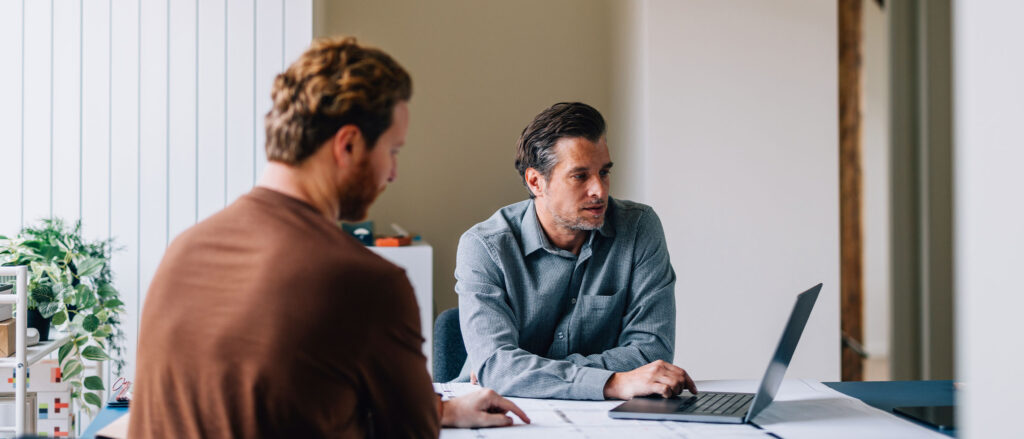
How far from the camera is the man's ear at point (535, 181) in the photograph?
220cm

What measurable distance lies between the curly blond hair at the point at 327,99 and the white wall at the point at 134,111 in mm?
2010

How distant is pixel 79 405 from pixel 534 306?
1.77 m

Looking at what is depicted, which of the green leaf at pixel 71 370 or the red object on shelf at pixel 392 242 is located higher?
the red object on shelf at pixel 392 242

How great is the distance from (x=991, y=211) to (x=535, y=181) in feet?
5.05

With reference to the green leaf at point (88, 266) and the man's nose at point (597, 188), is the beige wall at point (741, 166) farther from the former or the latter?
the man's nose at point (597, 188)

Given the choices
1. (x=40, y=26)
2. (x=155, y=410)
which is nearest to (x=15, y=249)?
(x=40, y=26)

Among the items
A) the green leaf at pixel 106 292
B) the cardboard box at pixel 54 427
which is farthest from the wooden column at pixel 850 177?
the cardboard box at pixel 54 427

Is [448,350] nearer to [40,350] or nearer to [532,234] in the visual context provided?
[532,234]

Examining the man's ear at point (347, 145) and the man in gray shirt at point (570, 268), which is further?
the man in gray shirt at point (570, 268)

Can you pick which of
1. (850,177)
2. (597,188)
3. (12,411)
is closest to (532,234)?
(597,188)

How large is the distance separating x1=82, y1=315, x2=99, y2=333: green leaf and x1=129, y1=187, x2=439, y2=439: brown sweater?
2.00m

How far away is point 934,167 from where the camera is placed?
427 cm

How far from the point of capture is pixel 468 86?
14.1ft

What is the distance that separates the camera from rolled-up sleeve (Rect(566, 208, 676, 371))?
6.49 feet
